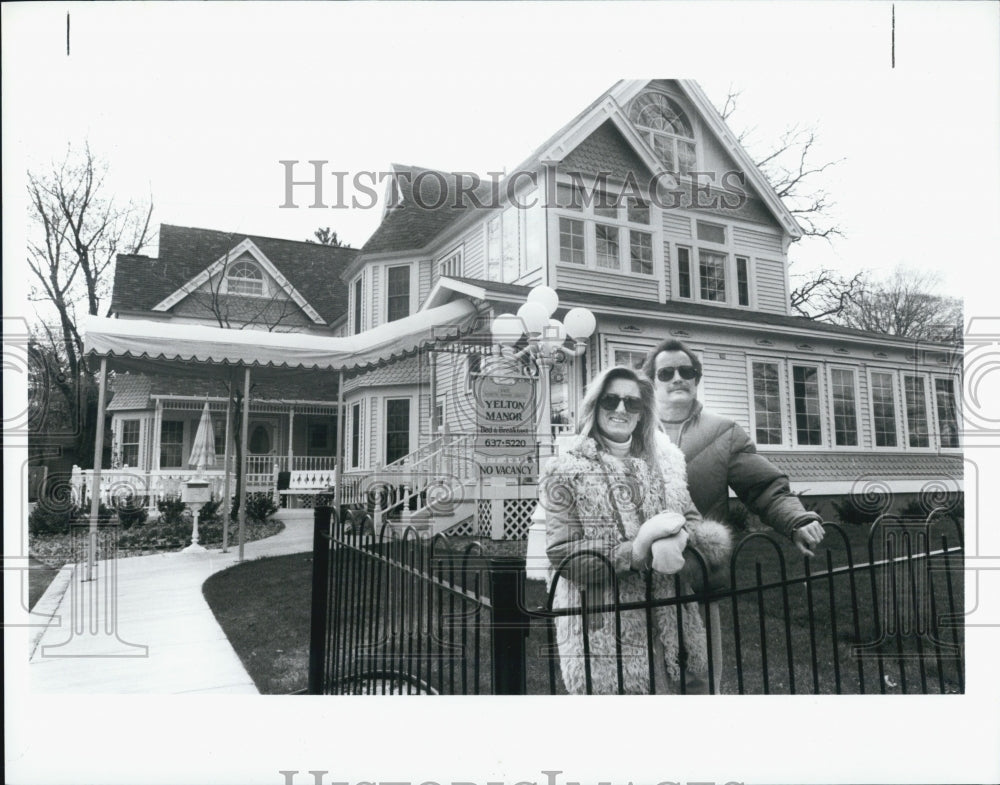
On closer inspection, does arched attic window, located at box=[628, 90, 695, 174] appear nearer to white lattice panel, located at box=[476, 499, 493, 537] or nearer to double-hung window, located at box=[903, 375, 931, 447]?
double-hung window, located at box=[903, 375, 931, 447]

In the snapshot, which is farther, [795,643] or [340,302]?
[340,302]

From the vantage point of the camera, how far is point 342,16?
3471 millimetres

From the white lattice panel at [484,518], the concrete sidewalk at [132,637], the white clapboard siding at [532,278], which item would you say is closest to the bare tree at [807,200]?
the white clapboard siding at [532,278]

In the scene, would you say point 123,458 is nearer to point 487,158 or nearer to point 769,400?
point 487,158

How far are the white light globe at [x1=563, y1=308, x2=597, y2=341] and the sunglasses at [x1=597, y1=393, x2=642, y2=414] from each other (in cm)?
34

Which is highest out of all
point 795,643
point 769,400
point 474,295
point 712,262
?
point 712,262

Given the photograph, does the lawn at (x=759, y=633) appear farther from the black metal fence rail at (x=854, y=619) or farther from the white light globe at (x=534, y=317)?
the white light globe at (x=534, y=317)

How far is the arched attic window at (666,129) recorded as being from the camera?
348 centimetres

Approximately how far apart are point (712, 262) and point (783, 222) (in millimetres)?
448

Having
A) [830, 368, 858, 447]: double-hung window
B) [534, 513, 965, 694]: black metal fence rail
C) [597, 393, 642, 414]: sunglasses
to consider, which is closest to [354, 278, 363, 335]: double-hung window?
[597, 393, 642, 414]: sunglasses

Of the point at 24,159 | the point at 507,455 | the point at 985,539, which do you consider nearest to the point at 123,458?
the point at 24,159

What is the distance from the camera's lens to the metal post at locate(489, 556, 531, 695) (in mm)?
2348

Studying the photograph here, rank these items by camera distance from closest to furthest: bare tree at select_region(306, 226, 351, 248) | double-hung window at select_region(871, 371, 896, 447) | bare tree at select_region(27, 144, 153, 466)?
bare tree at select_region(27, 144, 153, 466) → bare tree at select_region(306, 226, 351, 248) → double-hung window at select_region(871, 371, 896, 447)

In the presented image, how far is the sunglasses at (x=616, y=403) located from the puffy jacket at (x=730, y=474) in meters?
0.27
